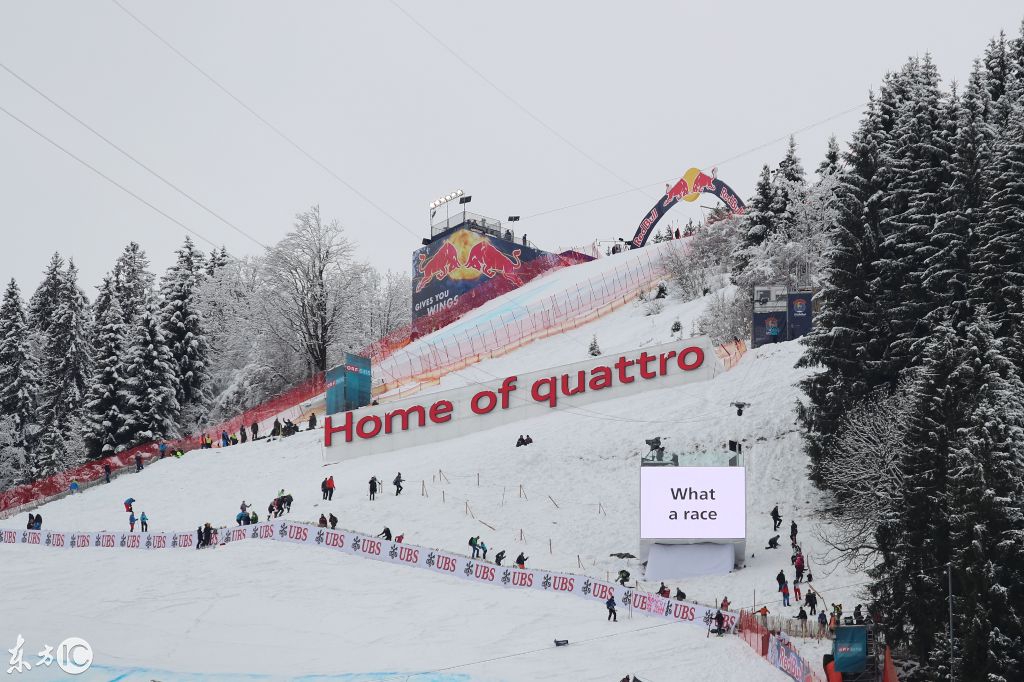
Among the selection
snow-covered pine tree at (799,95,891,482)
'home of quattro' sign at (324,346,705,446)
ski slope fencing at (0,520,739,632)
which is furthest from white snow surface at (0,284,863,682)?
snow-covered pine tree at (799,95,891,482)

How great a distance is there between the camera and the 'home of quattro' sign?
56906 mm

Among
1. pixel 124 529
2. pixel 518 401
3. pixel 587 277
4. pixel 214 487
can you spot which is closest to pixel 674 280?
pixel 587 277

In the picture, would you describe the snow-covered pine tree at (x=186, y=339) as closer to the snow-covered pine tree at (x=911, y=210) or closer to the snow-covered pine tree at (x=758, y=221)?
the snow-covered pine tree at (x=758, y=221)

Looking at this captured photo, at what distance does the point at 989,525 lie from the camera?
2902 cm

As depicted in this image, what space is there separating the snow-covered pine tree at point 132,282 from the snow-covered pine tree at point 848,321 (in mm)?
43942

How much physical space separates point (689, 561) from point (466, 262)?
52393 mm

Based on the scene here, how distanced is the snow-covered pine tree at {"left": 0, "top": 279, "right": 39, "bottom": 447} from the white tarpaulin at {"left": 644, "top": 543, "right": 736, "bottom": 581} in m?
49.5

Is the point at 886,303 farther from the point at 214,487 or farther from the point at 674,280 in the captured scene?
the point at 674,280

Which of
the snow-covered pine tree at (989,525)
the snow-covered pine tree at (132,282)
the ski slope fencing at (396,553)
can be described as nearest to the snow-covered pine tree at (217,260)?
the snow-covered pine tree at (132,282)

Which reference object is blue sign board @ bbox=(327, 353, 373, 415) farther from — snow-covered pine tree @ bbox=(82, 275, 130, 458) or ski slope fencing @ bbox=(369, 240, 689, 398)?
snow-covered pine tree @ bbox=(82, 275, 130, 458)

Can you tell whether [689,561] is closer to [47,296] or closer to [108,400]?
[108,400]

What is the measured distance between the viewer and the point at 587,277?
296 ft

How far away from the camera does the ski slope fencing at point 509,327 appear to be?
7333cm

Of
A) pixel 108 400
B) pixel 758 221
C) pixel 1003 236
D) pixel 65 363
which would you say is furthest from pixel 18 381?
pixel 1003 236
